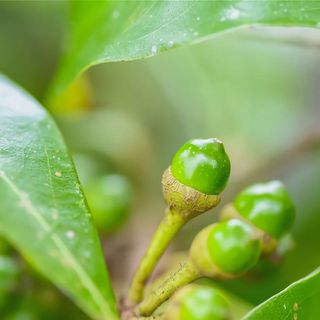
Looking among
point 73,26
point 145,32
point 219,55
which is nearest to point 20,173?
point 145,32

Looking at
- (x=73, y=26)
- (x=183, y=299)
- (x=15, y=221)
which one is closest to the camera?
(x=15, y=221)

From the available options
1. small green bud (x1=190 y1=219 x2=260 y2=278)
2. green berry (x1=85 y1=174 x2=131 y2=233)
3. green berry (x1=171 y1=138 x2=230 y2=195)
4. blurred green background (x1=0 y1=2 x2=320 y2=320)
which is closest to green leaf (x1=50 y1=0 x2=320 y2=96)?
green berry (x1=171 y1=138 x2=230 y2=195)

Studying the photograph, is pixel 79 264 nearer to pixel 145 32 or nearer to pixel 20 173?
pixel 20 173

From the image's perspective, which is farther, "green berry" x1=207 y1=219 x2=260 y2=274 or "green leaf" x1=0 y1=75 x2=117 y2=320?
"green berry" x1=207 y1=219 x2=260 y2=274

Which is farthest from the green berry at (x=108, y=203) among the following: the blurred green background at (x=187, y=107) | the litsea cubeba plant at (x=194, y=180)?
the litsea cubeba plant at (x=194, y=180)

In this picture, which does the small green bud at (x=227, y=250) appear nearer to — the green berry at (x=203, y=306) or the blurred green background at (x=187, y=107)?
the green berry at (x=203, y=306)

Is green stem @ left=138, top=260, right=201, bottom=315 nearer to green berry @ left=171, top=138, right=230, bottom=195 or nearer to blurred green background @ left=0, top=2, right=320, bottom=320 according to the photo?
green berry @ left=171, top=138, right=230, bottom=195
